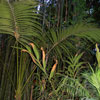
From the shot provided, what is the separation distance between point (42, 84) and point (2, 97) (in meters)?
0.36

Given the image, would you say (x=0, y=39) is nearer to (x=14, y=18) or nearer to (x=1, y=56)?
(x=1, y=56)

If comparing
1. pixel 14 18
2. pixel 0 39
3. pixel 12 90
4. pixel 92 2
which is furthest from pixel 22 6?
pixel 92 2

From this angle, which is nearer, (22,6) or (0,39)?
(22,6)

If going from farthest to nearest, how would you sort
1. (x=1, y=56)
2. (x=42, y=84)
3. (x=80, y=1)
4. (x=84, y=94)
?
(x=80, y=1) → (x=1, y=56) → (x=42, y=84) → (x=84, y=94)

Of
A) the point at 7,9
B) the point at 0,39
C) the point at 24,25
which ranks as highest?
the point at 7,9

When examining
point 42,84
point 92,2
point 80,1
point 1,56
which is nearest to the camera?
point 42,84

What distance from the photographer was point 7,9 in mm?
949

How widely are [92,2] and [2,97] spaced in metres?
2.94

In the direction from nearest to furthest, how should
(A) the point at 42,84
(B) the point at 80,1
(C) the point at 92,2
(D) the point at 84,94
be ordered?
(D) the point at 84,94 → (A) the point at 42,84 → (B) the point at 80,1 → (C) the point at 92,2

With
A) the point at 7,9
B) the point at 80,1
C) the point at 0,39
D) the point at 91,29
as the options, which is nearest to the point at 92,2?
the point at 80,1

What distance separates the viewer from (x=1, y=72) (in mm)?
1280

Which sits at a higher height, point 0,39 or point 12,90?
point 0,39

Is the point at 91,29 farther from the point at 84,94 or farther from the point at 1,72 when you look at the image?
the point at 1,72

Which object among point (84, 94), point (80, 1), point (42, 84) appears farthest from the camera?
point (80, 1)
